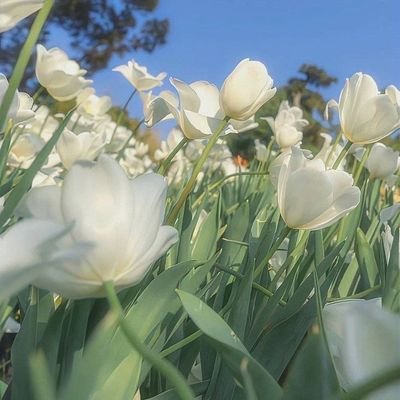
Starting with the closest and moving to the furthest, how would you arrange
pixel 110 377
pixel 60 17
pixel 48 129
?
pixel 110 377, pixel 48 129, pixel 60 17

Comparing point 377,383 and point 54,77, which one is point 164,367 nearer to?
point 377,383

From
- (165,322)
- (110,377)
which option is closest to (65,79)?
(165,322)

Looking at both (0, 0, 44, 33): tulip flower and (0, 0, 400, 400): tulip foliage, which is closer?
(0, 0, 400, 400): tulip foliage

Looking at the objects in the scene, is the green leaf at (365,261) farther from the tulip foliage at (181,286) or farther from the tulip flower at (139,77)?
the tulip flower at (139,77)

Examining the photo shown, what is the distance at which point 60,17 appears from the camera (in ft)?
38.6

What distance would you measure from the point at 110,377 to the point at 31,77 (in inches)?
391

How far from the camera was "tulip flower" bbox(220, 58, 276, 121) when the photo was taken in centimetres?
76

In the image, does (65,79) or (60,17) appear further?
(60,17)

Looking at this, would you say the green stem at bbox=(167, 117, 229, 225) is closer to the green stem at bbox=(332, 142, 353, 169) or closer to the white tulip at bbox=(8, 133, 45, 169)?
the green stem at bbox=(332, 142, 353, 169)

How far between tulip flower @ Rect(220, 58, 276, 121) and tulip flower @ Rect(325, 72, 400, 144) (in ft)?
0.58

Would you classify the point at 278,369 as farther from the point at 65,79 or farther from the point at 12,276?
the point at 65,79

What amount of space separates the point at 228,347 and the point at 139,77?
141cm

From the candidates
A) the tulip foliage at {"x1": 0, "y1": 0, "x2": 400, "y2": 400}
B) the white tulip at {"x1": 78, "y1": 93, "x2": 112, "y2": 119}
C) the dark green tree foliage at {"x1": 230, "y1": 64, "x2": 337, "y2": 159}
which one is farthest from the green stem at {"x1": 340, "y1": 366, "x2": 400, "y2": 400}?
the dark green tree foliage at {"x1": 230, "y1": 64, "x2": 337, "y2": 159}

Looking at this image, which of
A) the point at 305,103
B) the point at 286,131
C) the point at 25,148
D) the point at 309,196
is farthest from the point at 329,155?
the point at 305,103
